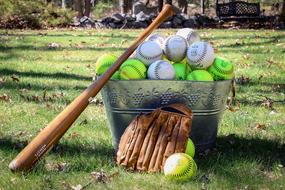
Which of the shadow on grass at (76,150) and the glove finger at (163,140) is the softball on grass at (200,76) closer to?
the glove finger at (163,140)

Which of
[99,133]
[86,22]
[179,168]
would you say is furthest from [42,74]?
[86,22]

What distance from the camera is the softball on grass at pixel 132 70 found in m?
3.65

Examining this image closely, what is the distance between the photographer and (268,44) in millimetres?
11039

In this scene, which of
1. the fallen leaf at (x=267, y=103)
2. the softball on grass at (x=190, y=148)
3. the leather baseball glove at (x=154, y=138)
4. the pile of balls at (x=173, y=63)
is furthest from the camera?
the fallen leaf at (x=267, y=103)

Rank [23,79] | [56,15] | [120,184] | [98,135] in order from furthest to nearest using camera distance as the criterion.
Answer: [56,15] < [23,79] < [98,135] < [120,184]

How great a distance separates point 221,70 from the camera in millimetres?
3760

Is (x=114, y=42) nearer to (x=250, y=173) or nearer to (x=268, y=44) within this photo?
(x=268, y=44)

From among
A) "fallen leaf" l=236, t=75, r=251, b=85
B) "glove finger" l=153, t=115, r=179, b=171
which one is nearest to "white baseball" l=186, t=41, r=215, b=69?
"glove finger" l=153, t=115, r=179, b=171

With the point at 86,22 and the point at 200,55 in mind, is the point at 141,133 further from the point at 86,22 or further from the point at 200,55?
the point at 86,22

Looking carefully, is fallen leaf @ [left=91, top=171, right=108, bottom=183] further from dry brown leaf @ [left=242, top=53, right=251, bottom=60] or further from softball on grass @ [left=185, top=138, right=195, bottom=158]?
dry brown leaf @ [left=242, top=53, right=251, bottom=60]

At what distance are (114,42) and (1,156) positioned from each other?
8753mm

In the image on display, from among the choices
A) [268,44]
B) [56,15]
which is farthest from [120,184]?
[56,15]

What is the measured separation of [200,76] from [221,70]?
0.19m

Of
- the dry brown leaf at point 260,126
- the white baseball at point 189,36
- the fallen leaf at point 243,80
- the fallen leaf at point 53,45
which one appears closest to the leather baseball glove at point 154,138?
the white baseball at point 189,36
